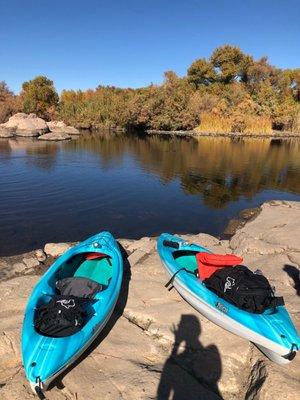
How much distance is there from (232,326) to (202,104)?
169 ft

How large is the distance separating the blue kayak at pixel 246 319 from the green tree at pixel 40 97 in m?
66.7

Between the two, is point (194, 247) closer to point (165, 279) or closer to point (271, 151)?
point (165, 279)

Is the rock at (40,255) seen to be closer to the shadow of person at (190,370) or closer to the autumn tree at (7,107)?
the shadow of person at (190,370)

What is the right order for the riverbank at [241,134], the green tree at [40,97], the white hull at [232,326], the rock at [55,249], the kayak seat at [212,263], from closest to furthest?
the white hull at [232,326] < the kayak seat at [212,263] < the rock at [55,249] < the riverbank at [241,134] < the green tree at [40,97]

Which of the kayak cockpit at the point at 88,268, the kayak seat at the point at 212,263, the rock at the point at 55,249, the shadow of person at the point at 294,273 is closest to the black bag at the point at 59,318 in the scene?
the kayak cockpit at the point at 88,268

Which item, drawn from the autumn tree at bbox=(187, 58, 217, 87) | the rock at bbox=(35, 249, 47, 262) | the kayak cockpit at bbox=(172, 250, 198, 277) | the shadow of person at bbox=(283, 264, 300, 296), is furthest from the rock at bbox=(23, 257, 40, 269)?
the autumn tree at bbox=(187, 58, 217, 87)

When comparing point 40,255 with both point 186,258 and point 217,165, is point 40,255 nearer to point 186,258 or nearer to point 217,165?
point 186,258

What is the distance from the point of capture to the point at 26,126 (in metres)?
46.7

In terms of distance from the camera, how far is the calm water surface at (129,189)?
1287cm

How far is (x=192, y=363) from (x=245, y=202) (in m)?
12.4

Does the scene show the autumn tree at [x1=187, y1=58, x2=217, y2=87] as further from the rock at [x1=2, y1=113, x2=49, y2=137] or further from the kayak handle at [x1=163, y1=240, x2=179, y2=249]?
the kayak handle at [x1=163, y1=240, x2=179, y2=249]

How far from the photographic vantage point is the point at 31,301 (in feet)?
20.4

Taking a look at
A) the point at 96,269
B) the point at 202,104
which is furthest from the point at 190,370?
the point at 202,104

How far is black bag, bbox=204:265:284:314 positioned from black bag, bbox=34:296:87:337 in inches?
107
